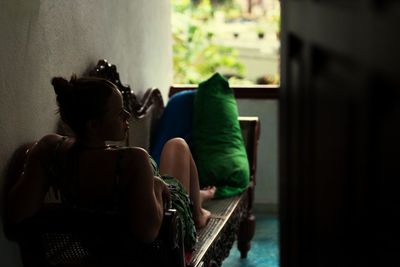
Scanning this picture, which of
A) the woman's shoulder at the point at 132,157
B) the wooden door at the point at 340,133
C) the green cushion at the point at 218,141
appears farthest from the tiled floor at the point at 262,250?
→ the wooden door at the point at 340,133

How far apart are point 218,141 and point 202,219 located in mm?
805

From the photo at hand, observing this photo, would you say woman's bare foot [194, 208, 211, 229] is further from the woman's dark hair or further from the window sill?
the window sill

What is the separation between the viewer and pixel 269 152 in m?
4.48

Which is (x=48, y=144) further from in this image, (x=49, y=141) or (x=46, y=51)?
(x=46, y=51)

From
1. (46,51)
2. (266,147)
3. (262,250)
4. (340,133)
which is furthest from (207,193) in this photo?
(340,133)

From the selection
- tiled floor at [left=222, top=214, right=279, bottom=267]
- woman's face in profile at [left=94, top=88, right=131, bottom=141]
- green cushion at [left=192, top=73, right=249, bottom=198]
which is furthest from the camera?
tiled floor at [left=222, top=214, right=279, bottom=267]

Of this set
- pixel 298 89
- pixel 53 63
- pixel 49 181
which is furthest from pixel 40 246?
pixel 298 89

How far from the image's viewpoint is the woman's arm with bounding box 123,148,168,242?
177cm

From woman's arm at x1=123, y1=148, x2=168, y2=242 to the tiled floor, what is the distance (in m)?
1.77

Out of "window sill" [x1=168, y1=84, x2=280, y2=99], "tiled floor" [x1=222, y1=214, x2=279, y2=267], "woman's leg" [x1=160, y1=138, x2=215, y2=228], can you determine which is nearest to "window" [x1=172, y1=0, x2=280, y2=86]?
"window sill" [x1=168, y1=84, x2=280, y2=99]

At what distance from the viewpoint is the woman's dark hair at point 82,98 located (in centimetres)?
187

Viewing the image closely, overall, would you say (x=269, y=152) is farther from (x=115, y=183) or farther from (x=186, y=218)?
(x=115, y=183)

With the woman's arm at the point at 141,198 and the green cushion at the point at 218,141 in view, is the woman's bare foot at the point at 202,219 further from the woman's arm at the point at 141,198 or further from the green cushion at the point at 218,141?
the woman's arm at the point at 141,198

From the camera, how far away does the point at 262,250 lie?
3.76 m
